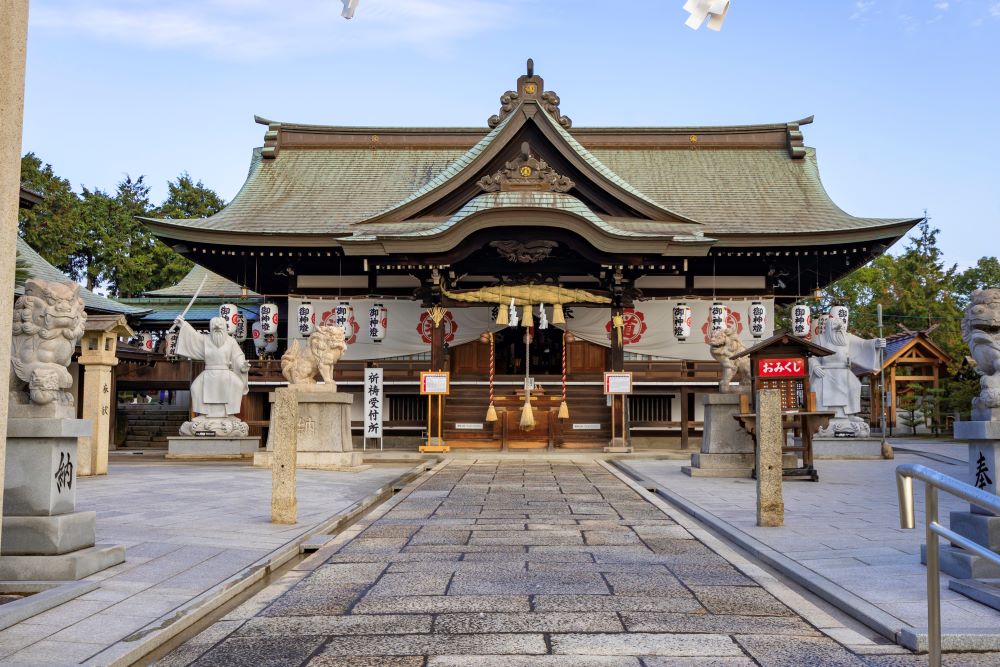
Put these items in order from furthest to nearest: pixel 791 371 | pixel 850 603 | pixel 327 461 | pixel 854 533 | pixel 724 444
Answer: pixel 327 461 → pixel 724 444 → pixel 791 371 → pixel 854 533 → pixel 850 603

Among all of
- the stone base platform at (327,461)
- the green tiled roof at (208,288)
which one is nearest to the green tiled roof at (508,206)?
the stone base platform at (327,461)

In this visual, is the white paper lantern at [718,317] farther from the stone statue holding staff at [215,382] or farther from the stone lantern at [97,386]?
the stone lantern at [97,386]

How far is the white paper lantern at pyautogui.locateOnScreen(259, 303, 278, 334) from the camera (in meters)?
20.5

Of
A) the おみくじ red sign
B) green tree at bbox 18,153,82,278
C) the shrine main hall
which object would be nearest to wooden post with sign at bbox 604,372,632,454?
the shrine main hall

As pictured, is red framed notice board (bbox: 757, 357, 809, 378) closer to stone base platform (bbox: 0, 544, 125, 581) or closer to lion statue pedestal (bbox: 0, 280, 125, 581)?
lion statue pedestal (bbox: 0, 280, 125, 581)

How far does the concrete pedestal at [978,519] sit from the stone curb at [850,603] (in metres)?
0.81

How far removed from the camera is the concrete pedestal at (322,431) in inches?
532

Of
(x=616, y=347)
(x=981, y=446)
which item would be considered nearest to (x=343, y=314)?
(x=616, y=347)

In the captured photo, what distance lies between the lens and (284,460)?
7777 millimetres

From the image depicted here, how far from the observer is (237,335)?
2111cm

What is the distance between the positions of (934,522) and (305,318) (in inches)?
719

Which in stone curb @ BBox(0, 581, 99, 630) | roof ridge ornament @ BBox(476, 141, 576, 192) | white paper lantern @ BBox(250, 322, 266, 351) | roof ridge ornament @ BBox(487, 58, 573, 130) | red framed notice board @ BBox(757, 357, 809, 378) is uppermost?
roof ridge ornament @ BBox(487, 58, 573, 130)

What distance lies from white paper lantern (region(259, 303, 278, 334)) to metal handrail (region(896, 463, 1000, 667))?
59.4 feet

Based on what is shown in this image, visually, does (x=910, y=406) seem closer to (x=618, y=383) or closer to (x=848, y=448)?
(x=848, y=448)
